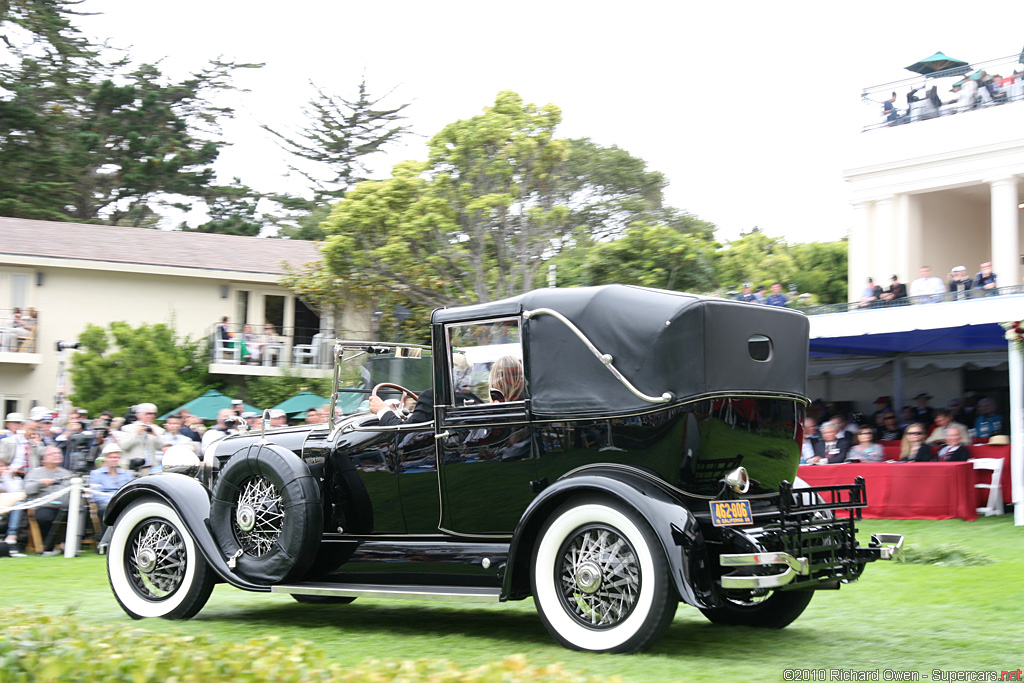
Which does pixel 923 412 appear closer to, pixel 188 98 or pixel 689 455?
pixel 689 455

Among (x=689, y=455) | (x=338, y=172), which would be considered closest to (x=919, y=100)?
(x=689, y=455)

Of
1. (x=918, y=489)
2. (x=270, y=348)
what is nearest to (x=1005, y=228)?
(x=918, y=489)

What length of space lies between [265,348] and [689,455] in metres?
25.0

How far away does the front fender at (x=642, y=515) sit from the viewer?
594 centimetres

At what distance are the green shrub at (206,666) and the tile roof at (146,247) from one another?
26.5 meters

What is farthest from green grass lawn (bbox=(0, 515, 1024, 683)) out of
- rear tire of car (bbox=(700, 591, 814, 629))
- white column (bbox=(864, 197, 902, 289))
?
white column (bbox=(864, 197, 902, 289))

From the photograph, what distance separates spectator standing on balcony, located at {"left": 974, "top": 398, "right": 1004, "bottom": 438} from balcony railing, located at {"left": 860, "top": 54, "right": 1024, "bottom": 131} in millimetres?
8942

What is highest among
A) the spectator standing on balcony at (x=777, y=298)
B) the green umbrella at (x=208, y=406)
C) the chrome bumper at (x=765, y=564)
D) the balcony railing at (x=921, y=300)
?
the spectator standing on balcony at (x=777, y=298)

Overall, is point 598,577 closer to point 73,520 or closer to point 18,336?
point 73,520

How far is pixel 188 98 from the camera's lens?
48750 millimetres

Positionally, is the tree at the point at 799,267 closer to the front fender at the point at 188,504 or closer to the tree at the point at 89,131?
the tree at the point at 89,131

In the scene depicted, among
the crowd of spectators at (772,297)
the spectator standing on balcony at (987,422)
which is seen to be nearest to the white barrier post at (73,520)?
the crowd of spectators at (772,297)

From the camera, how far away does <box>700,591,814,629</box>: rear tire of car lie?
7305mm

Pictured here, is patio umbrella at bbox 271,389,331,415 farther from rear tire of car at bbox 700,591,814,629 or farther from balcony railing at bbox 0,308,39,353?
rear tire of car at bbox 700,591,814,629
